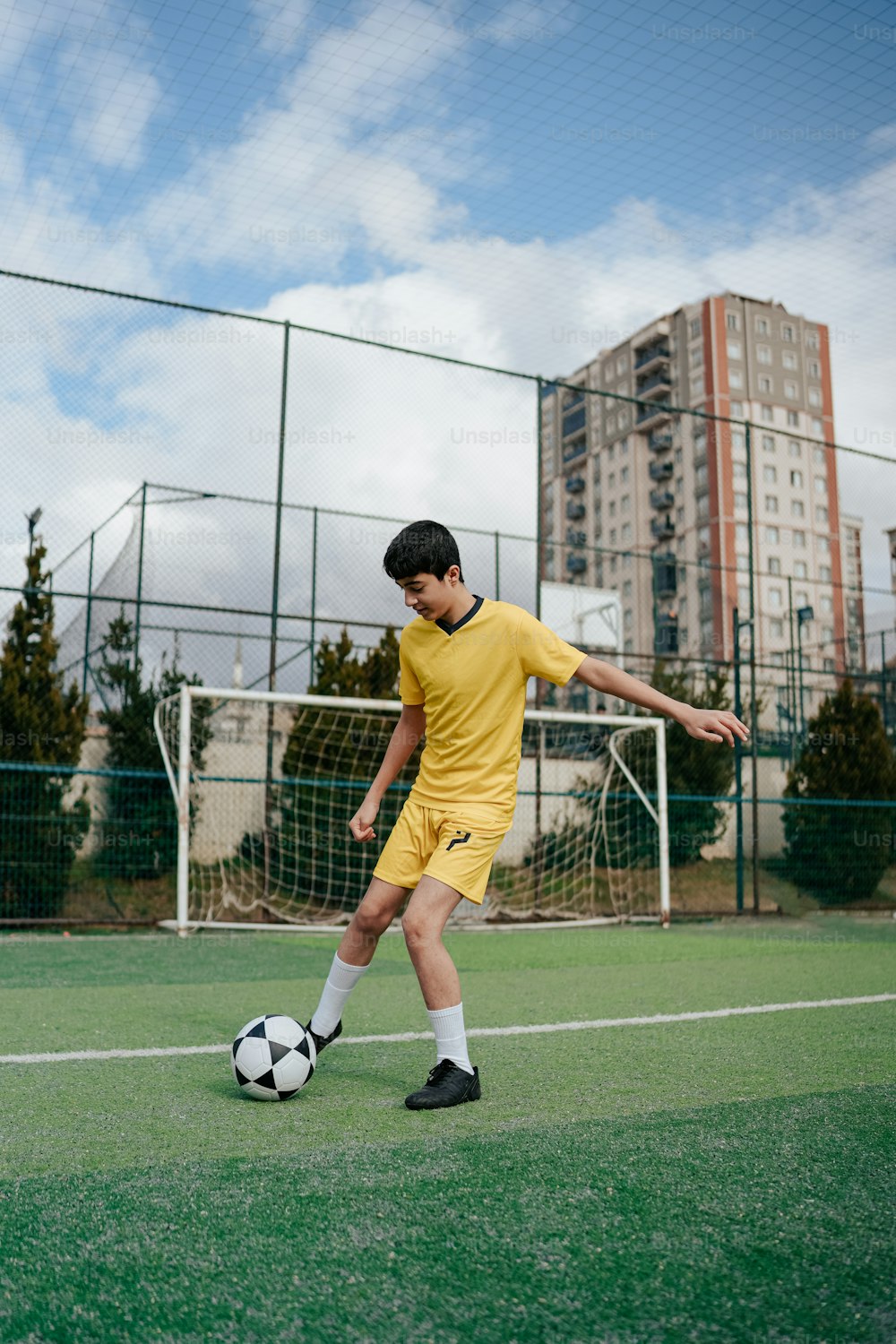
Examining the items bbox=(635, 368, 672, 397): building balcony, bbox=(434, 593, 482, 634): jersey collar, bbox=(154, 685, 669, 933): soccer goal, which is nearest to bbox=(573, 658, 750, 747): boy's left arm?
bbox=(434, 593, 482, 634): jersey collar

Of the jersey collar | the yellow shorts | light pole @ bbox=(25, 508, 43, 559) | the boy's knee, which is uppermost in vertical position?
light pole @ bbox=(25, 508, 43, 559)

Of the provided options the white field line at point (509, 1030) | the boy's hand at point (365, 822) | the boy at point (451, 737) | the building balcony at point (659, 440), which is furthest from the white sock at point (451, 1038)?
the building balcony at point (659, 440)

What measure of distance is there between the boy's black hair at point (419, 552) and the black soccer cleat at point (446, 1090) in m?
1.41

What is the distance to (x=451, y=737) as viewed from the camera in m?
3.32

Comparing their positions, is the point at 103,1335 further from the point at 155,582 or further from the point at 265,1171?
the point at 155,582

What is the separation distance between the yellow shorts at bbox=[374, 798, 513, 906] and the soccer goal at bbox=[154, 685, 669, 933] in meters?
5.39

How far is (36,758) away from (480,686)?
7.33 metres

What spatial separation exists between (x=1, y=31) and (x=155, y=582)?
5.94 metres

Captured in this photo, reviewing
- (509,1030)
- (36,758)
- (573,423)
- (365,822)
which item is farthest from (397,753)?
(573,423)

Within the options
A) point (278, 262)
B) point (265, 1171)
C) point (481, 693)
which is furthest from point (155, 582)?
point (265, 1171)

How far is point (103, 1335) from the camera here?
1512 millimetres

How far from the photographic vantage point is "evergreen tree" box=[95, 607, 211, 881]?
31.8 ft

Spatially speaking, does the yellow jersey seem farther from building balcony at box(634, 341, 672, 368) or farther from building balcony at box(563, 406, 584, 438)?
building balcony at box(563, 406, 584, 438)

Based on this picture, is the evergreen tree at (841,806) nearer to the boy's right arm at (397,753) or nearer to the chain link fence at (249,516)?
the chain link fence at (249,516)
